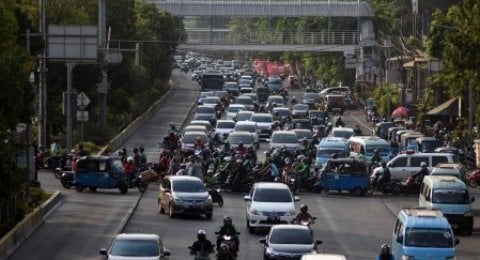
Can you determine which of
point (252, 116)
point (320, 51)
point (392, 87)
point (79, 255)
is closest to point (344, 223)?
point (79, 255)

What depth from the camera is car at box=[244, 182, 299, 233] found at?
1742 inches

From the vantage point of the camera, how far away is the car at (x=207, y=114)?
3656 inches

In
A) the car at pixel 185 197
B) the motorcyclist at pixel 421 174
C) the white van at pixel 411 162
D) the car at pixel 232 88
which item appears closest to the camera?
the car at pixel 185 197

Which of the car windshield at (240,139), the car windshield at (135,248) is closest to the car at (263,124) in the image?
the car windshield at (240,139)

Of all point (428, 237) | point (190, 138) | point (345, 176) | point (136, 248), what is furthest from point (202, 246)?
point (190, 138)

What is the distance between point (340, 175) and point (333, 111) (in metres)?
52.0

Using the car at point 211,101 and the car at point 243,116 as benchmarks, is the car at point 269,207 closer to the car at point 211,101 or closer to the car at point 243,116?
the car at point 243,116

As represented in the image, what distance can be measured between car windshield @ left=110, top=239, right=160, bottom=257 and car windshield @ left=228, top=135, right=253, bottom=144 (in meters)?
39.7

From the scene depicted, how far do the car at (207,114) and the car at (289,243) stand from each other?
2157 inches

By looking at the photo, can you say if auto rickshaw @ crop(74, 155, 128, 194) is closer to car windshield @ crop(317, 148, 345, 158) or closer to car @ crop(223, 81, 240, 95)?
car windshield @ crop(317, 148, 345, 158)

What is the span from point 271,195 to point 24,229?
7.32 metres

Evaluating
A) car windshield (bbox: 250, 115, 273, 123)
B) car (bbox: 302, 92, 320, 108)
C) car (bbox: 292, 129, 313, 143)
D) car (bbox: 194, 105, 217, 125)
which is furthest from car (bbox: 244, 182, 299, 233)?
car (bbox: 302, 92, 320, 108)

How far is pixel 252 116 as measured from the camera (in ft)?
284

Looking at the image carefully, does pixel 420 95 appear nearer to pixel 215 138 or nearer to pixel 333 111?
pixel 333 111
